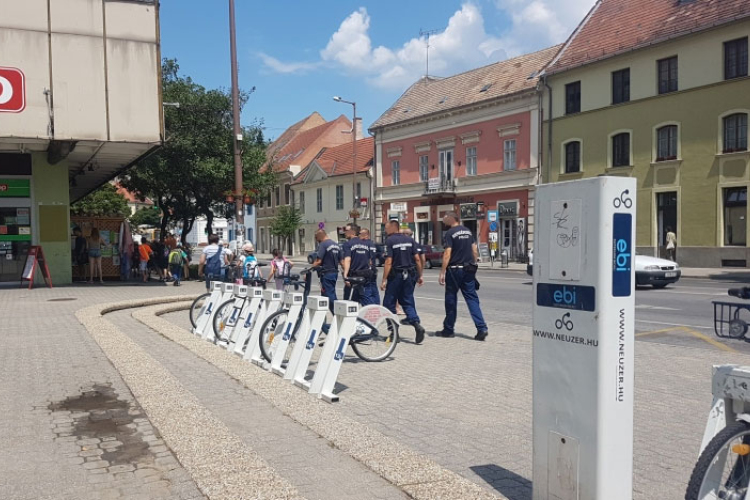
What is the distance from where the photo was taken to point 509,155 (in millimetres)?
37094

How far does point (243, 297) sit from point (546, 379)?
661 centimetres

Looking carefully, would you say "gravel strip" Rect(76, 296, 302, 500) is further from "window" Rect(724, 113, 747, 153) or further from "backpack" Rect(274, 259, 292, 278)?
Result: "window" Rect(724, 113, 747, 153)

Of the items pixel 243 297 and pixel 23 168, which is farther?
pixel 23 168

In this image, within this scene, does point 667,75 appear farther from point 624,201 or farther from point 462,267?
point 624,201

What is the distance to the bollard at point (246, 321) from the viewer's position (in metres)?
8.79

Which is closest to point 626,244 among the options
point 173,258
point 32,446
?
point 32,446

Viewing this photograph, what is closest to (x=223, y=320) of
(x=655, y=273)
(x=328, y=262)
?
(x=328, y=262)

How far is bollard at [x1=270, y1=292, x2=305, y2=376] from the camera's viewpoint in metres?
7.43

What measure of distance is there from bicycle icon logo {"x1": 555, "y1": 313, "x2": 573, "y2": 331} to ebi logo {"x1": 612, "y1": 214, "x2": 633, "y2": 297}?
259 millimetres

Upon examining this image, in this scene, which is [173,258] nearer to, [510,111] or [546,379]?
[546,379]

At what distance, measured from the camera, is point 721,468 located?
303 centimetres

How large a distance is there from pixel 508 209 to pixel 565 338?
34.3 meters

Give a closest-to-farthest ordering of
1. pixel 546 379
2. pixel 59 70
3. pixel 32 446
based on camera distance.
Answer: pixel 546 379 < pixel 32 446 < pixel 59 70

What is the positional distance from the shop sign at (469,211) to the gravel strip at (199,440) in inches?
1287
